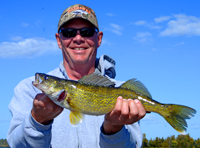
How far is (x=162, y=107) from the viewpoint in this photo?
16.7ft

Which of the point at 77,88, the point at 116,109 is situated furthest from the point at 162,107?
the point at 77,88

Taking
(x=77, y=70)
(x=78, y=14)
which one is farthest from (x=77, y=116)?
(x=78, y=14)

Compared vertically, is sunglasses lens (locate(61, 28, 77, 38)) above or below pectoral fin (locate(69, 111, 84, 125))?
above

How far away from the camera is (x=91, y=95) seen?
4809mm

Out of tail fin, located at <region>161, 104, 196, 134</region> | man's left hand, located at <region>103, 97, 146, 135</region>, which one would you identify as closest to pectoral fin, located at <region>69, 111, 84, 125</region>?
man's left hand, located at <region>103, 97, 146, 135</region>

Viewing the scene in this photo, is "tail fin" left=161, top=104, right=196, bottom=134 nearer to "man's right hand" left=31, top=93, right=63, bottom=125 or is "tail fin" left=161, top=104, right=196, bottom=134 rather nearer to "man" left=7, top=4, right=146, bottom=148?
"man" left=7, top=4, right=146, bottom=148

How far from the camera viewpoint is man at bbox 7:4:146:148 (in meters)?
4.83

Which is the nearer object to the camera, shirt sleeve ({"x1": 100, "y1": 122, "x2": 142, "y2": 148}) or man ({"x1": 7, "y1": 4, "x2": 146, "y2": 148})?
man ({"x1": 7, "y1": 4, "x2": 146, "y2": 148})

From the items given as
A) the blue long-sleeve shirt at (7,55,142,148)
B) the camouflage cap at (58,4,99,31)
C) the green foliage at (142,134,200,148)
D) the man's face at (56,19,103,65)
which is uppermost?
the camouflage cap at (58,4,99,31)

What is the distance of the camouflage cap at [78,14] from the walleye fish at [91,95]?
2.33 m

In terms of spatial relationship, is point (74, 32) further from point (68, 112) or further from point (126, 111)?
point (126, 111)

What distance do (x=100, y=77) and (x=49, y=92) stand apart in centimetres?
97

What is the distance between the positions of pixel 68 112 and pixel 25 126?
1.28 meters

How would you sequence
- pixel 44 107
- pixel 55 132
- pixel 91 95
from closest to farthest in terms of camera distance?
pixel 44 107, pixel 91 95, pixel 55 132
